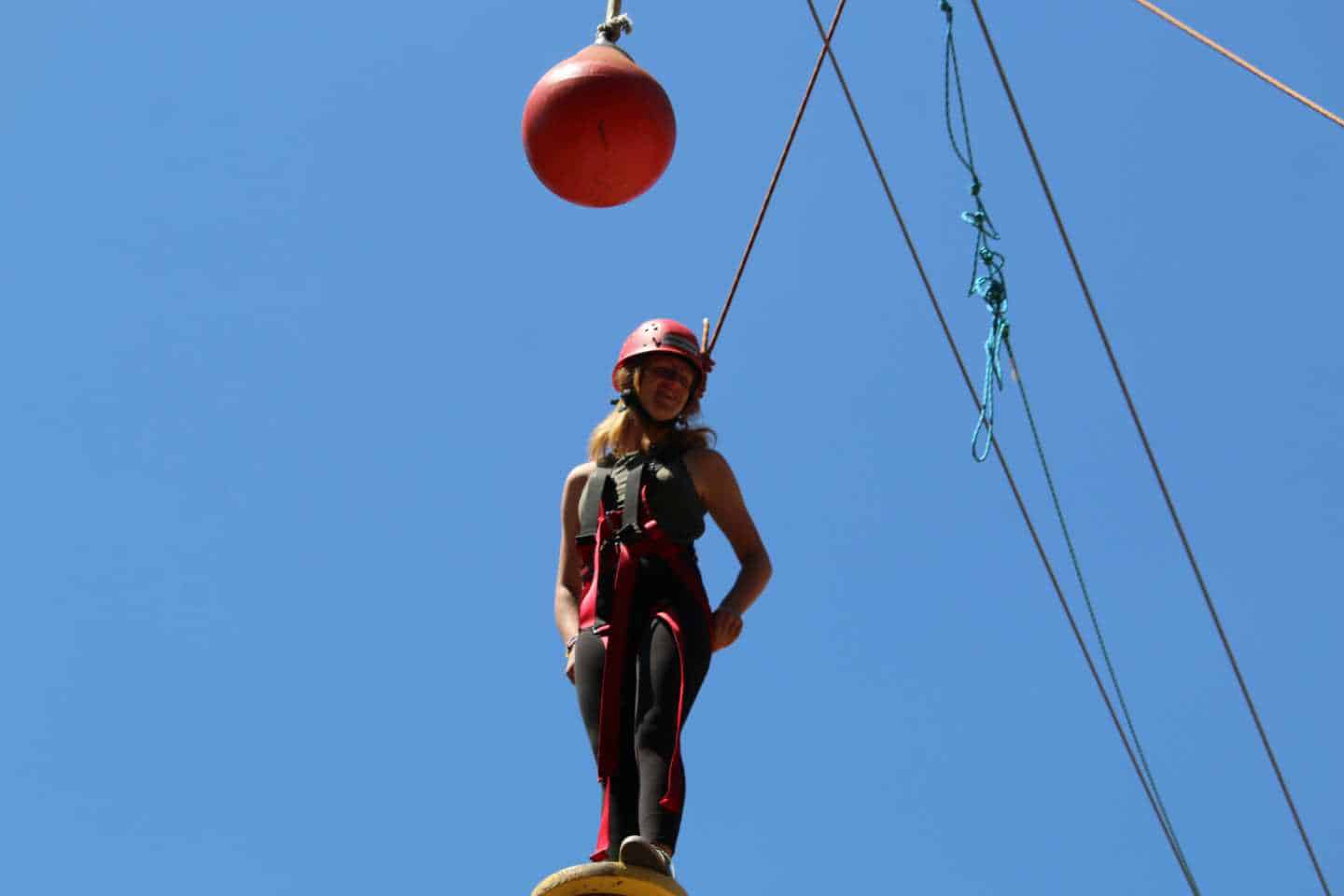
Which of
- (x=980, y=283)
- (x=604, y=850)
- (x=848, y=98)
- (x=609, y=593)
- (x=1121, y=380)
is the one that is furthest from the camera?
(x=980, y=283)

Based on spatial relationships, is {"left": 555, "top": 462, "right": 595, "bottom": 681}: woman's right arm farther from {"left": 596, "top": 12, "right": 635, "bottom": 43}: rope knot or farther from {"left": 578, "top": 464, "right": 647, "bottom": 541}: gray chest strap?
{"left": 596, "top": 12, "right": 635, "bottom": 43}: rope knot

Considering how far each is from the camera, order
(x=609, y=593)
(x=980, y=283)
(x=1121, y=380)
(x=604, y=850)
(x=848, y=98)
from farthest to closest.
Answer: (x=980, y=283) < (x=848, y=98) < (x=1121, y=380) < (x=609, y=593) < (x=604, y=850)

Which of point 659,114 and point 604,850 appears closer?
point 604,850

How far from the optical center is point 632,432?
723cm

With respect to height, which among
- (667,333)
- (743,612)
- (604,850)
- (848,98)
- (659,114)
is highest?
(848,98)

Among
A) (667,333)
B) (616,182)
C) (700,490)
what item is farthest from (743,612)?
(616,182)

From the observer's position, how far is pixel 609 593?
22.8ft

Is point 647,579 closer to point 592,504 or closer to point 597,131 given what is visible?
point 592,504

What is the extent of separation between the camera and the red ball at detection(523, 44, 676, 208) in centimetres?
722

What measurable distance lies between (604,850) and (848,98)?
2768mm

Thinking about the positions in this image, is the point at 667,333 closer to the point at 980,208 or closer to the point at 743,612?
the point at 743,612

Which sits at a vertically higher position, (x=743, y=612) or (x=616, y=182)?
(x=616, y=182)

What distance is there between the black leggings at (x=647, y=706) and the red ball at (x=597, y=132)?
1248 millimetres

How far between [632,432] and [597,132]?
0.86 metres
